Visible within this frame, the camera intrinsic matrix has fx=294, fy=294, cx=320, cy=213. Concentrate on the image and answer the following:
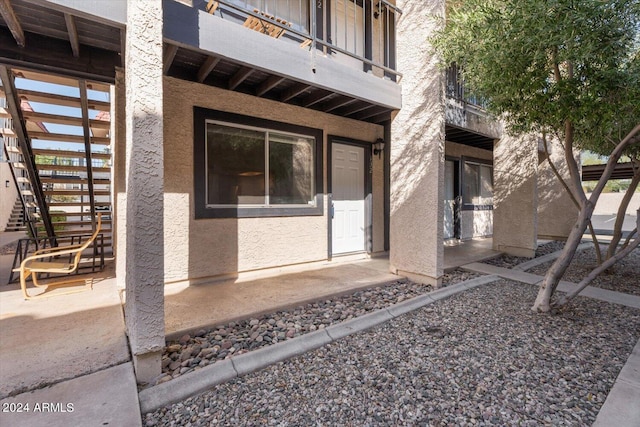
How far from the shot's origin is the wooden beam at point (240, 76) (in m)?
3.89

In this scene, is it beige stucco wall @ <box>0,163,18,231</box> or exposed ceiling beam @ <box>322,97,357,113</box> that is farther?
beige stucco wall @ <box>0,163,18,231</box>

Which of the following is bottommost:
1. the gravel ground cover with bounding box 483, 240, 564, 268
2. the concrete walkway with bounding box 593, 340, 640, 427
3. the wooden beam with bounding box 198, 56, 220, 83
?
the concrete walkway with bounding box 593, 340, 640, 427

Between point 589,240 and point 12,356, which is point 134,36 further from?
point 589,240

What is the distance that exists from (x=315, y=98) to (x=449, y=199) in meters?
5.62

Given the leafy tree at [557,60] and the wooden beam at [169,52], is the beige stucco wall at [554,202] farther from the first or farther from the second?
the wooden beam at [169,52]

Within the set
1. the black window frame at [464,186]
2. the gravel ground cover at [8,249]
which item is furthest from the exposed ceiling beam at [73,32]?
the black window frame at [464,186]

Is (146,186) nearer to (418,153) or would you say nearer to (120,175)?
(120,175)

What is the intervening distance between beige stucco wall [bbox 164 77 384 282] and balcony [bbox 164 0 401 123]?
229 millimetres

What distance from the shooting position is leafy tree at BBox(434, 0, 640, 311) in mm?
2852

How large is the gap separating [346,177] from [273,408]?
4.84m

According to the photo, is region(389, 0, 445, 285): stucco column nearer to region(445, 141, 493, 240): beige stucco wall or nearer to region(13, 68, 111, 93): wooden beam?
region(445, 141, 493, 240): beige stucco wall

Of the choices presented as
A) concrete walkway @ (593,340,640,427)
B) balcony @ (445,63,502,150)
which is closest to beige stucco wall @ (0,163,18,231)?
balcony @ (445,63,502,150)

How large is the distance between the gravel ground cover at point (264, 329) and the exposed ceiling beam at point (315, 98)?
3209 mm

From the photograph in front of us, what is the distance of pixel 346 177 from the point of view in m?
6.30
